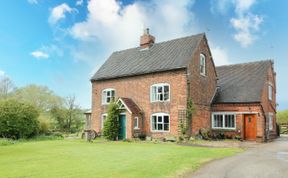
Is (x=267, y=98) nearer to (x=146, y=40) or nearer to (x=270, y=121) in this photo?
(x=270, y=121)

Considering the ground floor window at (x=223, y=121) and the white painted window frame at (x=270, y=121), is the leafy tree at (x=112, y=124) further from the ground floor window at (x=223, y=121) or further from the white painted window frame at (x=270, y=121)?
the white painted window frame at (x=270, y=121)

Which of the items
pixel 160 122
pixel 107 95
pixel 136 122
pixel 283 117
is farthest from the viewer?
pixel 283 117

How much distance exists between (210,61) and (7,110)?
21000mm

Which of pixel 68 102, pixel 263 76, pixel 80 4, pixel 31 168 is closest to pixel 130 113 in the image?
pixel 80 4

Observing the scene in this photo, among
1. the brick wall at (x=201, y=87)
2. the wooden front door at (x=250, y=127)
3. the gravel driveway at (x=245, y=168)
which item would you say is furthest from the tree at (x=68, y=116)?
the gravel driveway at (x=245, y=168)

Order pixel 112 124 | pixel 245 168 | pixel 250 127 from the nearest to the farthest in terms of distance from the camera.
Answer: pixel 245 168
pixel 250 127
pixel 112 124

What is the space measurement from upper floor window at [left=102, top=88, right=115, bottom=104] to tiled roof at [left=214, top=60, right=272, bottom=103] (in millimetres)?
11231

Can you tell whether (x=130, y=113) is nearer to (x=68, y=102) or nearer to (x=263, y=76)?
(x=263, y=76)

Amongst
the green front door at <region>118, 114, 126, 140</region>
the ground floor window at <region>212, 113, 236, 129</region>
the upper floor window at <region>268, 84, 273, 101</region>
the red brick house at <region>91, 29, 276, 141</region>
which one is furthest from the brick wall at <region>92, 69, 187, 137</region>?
the upper floor window at <region>268, 84, 273, 101</region>

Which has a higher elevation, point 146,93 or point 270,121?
point 146,93

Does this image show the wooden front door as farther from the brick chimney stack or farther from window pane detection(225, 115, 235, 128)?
the brick chimney stack

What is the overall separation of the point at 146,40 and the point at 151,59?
3888mm

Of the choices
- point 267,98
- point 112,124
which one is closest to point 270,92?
point 267,98

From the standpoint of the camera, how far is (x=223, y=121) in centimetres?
2923
